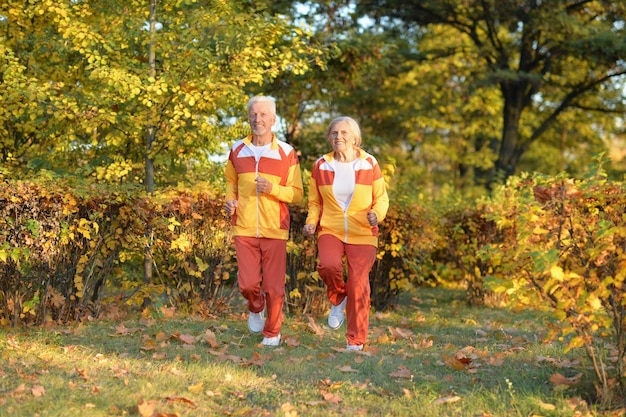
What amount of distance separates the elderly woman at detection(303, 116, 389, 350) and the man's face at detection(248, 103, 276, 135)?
48cm

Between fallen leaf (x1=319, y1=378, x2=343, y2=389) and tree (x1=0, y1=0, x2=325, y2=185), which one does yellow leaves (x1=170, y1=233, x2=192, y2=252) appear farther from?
fallen leaf (x1=319, y1=378, x2=343, y2=389)

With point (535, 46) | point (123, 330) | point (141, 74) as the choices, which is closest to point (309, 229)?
point (123, 330)

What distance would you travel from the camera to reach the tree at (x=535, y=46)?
1454cm

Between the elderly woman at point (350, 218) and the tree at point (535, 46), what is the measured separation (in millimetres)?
9190

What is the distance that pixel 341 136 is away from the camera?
5258 mm

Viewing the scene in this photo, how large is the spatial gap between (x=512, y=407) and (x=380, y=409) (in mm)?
698

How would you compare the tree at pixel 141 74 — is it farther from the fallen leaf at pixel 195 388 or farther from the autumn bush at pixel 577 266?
the autumn bush at pixel 577 266

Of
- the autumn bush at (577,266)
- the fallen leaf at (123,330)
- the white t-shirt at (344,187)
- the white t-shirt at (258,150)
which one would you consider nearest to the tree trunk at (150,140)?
the fallen leaf at (123,330)

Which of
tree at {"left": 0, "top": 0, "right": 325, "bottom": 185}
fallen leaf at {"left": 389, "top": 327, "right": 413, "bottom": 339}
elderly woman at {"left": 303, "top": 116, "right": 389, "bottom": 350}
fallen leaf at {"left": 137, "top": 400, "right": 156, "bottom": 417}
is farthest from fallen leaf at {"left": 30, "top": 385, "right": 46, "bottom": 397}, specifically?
tree at {"left": 0, "top": 0, "right": 325, "bottom": 185}

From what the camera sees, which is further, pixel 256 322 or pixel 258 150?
pixel 256 322

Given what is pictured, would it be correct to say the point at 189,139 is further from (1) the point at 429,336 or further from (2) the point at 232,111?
(1) the point at 429,336

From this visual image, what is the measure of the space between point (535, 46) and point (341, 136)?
13422 mm

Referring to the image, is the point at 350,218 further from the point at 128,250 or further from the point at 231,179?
the point at 128,250

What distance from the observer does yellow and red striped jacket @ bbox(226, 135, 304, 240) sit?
17.6 feet
